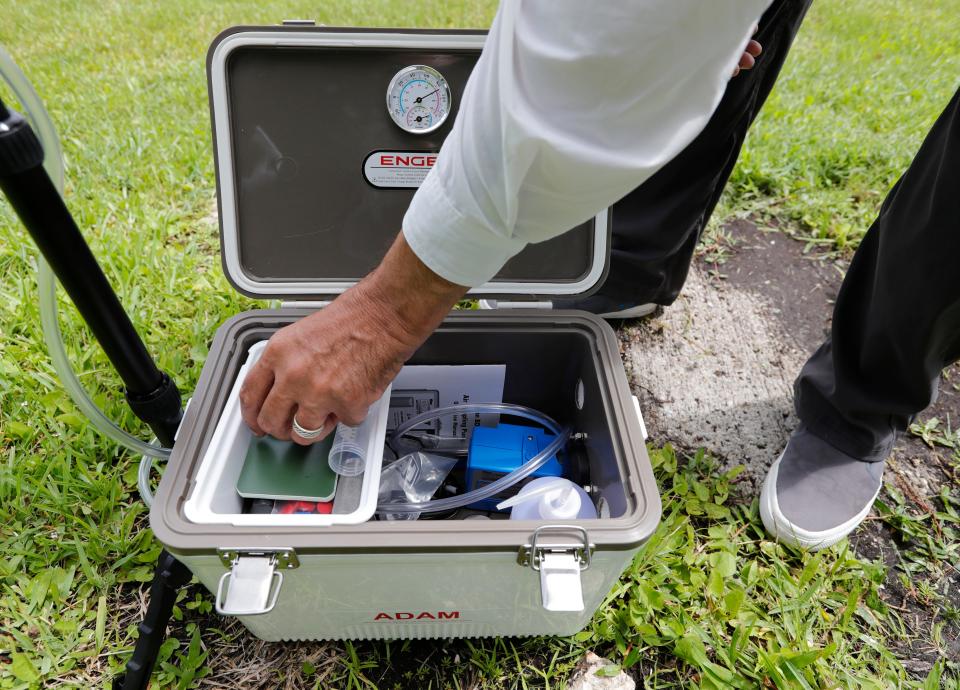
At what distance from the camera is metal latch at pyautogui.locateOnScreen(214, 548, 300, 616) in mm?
620

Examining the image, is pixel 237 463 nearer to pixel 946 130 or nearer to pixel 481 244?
pixel 481 244

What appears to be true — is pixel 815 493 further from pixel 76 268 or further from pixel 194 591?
pixel 76 268

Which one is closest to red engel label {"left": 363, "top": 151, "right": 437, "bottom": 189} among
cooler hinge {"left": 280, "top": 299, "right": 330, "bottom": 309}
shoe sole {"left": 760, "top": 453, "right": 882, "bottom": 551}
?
cooler hinge {"left": 280, "top": 299, "right": 330, "bottom": 309}

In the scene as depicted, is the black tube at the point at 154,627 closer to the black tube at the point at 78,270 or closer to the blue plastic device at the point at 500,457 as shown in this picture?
the black tube at the point at 78,270

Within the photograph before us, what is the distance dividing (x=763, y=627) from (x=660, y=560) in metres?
0.18

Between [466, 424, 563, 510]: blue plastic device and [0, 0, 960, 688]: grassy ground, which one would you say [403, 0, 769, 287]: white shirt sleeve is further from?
[0, 0, 960, 688]: grassy ground

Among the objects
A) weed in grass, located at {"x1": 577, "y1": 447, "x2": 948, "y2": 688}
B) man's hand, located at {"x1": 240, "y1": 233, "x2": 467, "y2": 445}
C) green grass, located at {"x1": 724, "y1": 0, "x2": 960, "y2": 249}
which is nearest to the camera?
man's hand, located at {"x1": 240, "y1": 233, "x2": 467, "y2": 445}

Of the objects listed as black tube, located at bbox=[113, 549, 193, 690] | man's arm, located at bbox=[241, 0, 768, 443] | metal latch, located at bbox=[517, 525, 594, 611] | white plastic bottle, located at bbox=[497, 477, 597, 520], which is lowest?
black tube, located at bbox=[113, 549, 193, 690]

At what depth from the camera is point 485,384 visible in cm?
106

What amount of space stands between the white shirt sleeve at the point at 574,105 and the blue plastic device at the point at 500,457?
43 centimetres

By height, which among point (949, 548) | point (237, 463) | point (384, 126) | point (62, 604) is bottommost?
point (949, 548)

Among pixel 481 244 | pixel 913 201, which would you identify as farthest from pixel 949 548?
Answer: pixel 481 244

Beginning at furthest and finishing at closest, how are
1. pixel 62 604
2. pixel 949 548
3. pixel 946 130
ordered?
pixel 949 548, pixel 62 604, pixel 946 130

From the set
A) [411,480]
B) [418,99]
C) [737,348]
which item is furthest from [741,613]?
[418,99]
